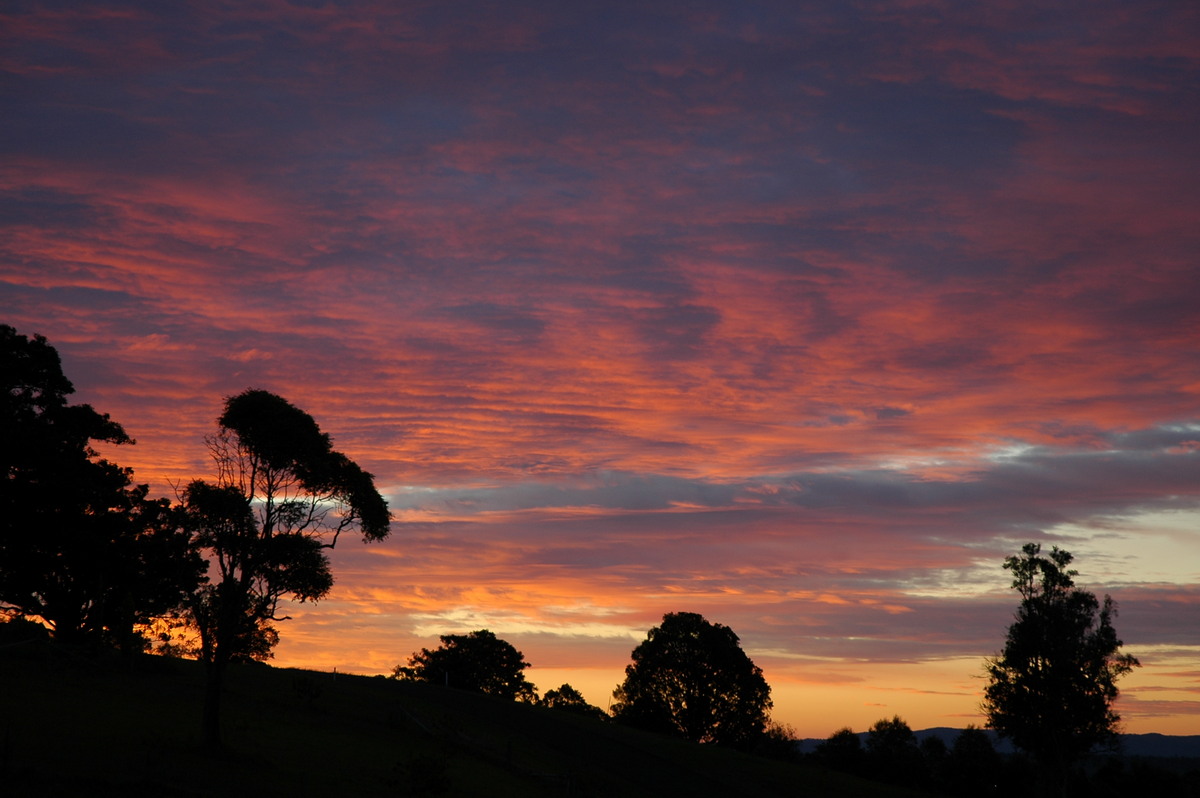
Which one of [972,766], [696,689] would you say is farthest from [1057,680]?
[696,689]

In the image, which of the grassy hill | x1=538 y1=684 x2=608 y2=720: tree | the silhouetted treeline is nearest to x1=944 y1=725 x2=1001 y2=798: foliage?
Result: the silhouetted treeline

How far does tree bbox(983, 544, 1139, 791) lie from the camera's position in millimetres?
80938

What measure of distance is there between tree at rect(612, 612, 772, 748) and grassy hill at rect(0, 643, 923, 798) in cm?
2974

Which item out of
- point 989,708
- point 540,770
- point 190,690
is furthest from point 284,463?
point 989,708

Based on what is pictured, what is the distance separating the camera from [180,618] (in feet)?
255

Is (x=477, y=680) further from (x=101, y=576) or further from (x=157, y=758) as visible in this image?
(x=157, y=758)

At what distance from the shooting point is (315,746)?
52.2m

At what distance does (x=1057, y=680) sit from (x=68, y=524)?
7935 cm

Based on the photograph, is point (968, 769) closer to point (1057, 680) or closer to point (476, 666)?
point (1057, 680)

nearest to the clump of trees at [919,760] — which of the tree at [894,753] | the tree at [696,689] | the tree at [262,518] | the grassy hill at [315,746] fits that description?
the tree at [894,753]

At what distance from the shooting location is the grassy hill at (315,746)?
3853cm

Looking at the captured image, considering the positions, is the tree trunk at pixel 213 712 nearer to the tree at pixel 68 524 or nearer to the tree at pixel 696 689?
the tree at pixel 68 524

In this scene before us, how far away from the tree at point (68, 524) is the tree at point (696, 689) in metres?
67.2

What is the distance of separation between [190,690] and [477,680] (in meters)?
86.8
